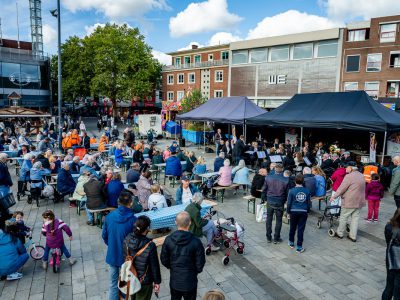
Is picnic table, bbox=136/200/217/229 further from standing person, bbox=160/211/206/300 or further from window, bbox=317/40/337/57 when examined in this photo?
window, bbox=317/40/337/57

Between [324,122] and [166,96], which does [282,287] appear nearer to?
[324,122]

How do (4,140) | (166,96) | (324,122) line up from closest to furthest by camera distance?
(324,122) < (4,140) < (166,96)

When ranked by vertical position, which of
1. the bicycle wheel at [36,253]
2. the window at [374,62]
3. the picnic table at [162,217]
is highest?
the window at [374,62]

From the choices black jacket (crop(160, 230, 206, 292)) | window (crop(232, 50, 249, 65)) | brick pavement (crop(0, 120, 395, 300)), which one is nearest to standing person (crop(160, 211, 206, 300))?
black jacket (crop(160, 230, 206, 292))

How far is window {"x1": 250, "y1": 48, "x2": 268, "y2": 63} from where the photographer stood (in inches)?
1319

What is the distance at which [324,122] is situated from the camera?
13250 millimetres

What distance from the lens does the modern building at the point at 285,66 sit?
1159 inches

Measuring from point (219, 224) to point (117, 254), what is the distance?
8.78ft

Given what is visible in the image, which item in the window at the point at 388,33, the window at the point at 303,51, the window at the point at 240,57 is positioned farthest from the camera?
the window at the point at 240,57

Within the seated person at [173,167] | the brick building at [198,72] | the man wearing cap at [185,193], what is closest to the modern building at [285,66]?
the brick building at [198,72]

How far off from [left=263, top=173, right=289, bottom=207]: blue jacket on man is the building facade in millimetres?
38831

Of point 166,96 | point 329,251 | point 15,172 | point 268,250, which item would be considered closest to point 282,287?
point 268,250

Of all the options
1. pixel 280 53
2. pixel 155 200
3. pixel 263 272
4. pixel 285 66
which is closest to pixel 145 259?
pixel 263 272

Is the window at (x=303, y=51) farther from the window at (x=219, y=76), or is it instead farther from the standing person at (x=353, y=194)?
the standing person at (x=353, y=194)
